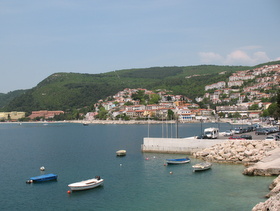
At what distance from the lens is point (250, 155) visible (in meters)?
30.3

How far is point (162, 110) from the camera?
149m

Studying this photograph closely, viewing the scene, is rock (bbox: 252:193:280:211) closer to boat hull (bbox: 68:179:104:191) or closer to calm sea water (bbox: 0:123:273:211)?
calm sea water (bbox: 0:123:273:211)

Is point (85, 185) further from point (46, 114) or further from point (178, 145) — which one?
point (46, 114)

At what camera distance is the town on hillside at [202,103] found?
145250mm

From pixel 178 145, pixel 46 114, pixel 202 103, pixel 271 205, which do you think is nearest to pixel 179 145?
pixel 178 145

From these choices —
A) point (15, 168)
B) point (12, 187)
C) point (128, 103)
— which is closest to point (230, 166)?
point (12, 187)

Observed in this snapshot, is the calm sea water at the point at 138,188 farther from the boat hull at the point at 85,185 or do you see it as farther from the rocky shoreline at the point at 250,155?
the rocky shoreline at the point at 250,155

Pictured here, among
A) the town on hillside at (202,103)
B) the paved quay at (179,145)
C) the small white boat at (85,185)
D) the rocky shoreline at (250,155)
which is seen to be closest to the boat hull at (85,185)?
the small white boat at (85,185)

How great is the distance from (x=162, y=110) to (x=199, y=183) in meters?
125

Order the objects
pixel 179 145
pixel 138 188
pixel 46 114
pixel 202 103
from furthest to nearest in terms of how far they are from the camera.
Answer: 1. pixel 46 114
2. pixel 202 103
3. pixel 179 145
4. pixel 138 188

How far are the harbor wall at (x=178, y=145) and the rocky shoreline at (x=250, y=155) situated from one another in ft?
4.20

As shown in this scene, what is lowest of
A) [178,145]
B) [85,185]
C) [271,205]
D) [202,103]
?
[85,185]

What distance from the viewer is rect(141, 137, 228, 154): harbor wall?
116ft

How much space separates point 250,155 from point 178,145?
8.45m
